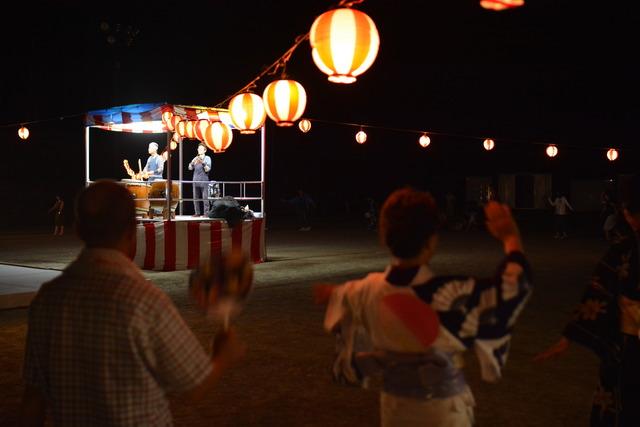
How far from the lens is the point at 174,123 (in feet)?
43.7

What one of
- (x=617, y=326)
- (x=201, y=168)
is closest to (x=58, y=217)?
(x=201, y=168)

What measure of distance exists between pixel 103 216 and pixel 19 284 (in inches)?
356

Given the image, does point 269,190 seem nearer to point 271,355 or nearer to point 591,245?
point 591,245

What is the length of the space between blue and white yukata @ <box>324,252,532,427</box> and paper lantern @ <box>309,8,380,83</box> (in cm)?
544

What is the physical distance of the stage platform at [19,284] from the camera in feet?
→ 28.9

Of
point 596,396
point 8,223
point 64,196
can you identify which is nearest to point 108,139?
point 64,196

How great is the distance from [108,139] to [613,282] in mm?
27809

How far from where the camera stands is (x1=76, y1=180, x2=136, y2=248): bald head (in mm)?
1904

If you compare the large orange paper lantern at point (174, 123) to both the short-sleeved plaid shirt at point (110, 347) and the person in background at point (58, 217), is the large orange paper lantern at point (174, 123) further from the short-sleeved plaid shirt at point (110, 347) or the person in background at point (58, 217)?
the short-sleeved plaid shirt at point (110, 347)

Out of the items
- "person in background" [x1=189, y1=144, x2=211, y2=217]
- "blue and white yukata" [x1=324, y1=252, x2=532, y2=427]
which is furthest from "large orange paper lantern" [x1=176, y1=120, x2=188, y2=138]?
"blue and white yukata" [x1=324, y1=252, x2=532, y2=427]

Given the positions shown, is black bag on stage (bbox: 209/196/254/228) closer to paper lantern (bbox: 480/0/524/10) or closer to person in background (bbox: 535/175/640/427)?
paper lantern (bbox: 480/0/524/10)

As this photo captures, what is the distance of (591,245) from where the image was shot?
19000mm

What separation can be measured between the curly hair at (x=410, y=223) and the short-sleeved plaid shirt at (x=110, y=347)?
75cm

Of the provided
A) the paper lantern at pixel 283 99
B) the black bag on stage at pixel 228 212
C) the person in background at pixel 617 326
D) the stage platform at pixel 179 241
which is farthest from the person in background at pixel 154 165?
the person in background at pixel 617 326
